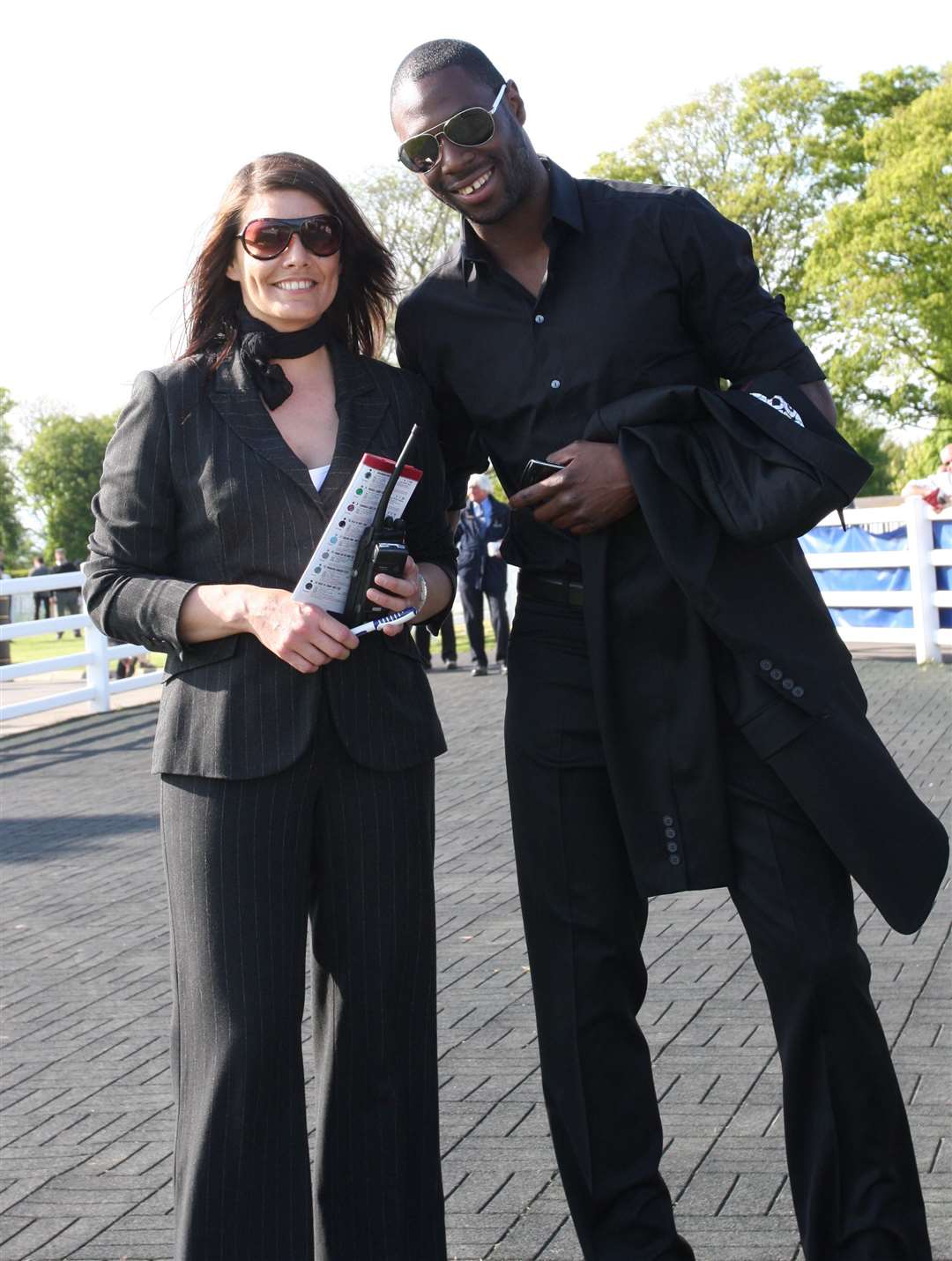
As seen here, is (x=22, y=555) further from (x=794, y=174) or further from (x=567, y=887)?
(x=567, y=887)

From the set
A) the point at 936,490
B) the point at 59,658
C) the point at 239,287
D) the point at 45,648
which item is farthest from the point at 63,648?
the point at 239,287

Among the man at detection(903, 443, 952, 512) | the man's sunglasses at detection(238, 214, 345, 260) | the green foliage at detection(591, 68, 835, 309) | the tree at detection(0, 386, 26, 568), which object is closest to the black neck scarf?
the man's sunglasses at detection(238, 214, 345, 260)

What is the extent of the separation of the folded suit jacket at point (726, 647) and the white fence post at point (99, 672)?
13718 mm

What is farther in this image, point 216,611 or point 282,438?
point 282,438

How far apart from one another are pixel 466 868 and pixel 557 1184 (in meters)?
3.93

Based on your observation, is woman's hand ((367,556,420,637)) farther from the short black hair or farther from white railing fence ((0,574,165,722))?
white railing fence ((0,574,165,722))

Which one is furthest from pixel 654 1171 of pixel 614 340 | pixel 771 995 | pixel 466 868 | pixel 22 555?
pixel 22 555

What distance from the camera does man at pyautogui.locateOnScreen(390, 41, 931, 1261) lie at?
294 centimetres

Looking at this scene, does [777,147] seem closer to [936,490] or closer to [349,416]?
[936,490]

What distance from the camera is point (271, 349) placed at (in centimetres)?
303

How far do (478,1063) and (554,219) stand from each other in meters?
2.60

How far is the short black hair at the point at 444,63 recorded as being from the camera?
3.12 m

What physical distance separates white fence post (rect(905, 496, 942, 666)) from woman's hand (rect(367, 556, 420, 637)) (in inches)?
505

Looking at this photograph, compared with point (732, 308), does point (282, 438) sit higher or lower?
lower
